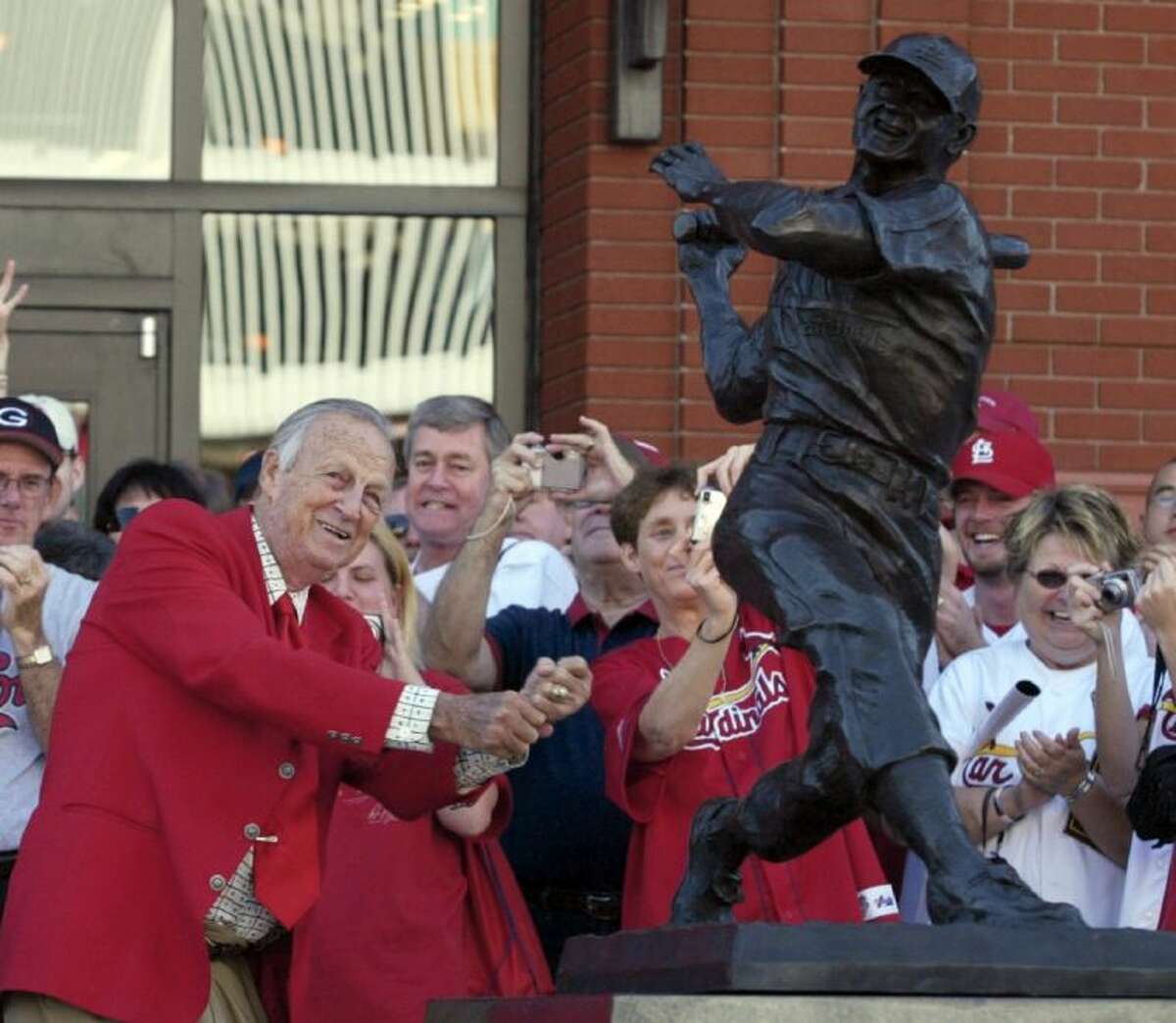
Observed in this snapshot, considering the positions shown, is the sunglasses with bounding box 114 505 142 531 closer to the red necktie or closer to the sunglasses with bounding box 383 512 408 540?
the sunglasses with bounding box 383 512 408 540

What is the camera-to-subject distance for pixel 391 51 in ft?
32.8

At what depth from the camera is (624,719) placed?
20.2 feet

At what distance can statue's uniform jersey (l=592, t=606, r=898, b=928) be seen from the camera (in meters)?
6.11

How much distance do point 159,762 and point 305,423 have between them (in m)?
0.75

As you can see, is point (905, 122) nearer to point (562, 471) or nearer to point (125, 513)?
point (562, 471)

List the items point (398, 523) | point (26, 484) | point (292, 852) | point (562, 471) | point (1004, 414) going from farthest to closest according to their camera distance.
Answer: point (398, 523), point (1004, 414), point (562, 471), point (26, 484), point (292, 852)

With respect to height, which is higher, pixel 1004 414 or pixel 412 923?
pixel 1004 414

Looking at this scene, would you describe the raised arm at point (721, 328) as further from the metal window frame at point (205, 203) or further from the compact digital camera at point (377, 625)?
the metal window frame at point (205, 203)

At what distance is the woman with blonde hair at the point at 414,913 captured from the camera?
20.2ft

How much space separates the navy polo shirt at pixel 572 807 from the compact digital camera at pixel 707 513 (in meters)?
0.68

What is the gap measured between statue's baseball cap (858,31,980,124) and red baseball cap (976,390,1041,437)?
264 centimetres

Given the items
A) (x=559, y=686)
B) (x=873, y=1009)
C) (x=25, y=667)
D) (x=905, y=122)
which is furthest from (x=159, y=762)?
(x=905, y=122)

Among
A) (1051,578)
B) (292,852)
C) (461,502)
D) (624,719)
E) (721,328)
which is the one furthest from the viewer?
(461,502)

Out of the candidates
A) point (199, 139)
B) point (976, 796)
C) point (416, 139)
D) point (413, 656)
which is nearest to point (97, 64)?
point (199, 139)
